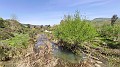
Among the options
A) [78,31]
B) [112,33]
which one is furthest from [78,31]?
[112,33]

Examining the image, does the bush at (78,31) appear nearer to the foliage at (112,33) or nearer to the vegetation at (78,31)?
the vegetation at (78,31)

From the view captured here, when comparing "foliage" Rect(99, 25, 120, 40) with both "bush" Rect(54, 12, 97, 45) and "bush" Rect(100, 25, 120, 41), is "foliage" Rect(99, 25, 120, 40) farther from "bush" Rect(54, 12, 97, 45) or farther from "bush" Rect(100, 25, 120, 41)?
"bush" Rect(54, 12, 97, 45)

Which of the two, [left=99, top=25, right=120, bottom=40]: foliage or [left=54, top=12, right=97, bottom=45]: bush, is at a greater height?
[left=54, top=12, right=97, bottom=45]: bush

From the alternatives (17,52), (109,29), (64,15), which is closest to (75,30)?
(64,15)

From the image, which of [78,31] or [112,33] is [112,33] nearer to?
[112,33]

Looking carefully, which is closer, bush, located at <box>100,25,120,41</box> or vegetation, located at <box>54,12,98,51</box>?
vegetation, located at <box>54,12,98,51</box>

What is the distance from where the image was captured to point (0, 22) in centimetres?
11438

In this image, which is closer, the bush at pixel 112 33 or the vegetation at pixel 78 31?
the vegetation at pixel 78 31

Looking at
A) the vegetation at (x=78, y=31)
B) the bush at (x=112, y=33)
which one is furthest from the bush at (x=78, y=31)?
the bush at (x=112, y=33)

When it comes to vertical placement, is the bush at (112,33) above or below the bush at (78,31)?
below

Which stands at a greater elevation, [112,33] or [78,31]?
[78,31]

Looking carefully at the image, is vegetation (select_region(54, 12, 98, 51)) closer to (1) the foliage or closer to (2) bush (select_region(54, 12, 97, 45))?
(2) bush (select_region(54, 12, 97, 45))

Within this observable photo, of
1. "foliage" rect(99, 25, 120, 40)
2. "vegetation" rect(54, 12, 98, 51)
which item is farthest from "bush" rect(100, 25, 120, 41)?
"vegetation" rect(54, 12, 98, 51)

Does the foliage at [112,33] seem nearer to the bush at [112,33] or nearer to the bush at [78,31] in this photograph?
the bush at [112,33]
